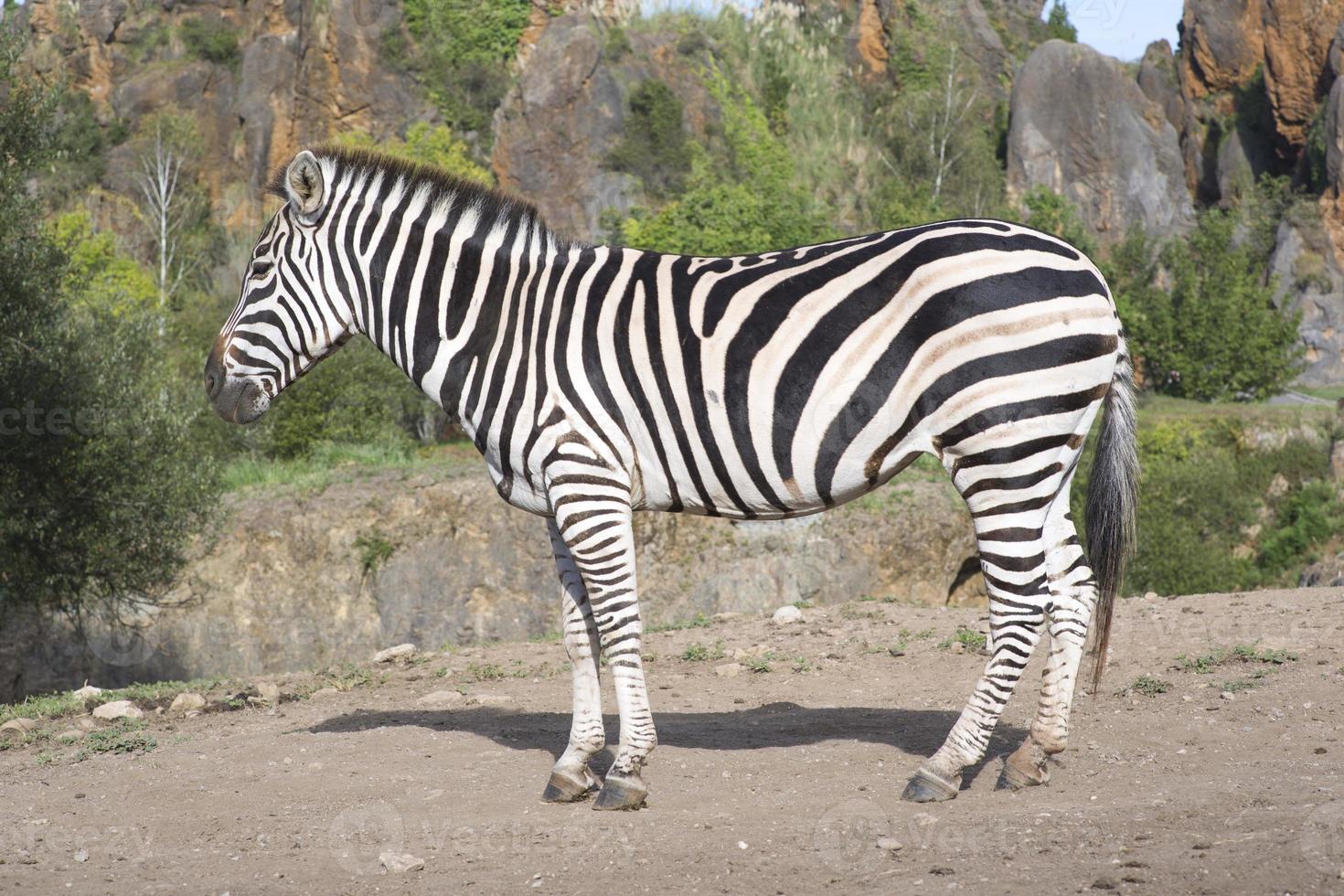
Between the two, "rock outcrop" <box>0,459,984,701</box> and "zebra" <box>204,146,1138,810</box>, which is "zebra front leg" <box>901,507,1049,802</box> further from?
"rock outcrop" <box>0,459,984,701</box>

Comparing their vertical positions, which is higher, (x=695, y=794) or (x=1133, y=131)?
(x=1133, y=131)

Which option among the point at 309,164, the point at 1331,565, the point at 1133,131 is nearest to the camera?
the point at 309,164

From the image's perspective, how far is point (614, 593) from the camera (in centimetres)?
552

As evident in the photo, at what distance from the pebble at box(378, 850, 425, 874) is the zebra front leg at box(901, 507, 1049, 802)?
218cm

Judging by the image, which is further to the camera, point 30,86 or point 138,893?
point 30,86

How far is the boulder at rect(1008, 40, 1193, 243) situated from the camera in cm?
5122

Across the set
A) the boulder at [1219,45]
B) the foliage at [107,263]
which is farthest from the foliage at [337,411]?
the boulder at [1219,45]

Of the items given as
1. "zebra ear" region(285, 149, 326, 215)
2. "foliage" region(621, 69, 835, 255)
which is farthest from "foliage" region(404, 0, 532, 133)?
"zebra ear" region(285, 149, 326, 215)

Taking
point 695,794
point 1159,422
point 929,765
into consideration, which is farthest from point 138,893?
point 1159,422

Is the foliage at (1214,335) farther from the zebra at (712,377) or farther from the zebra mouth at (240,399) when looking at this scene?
the zebra mouth at (240,399)

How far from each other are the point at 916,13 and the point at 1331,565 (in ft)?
180

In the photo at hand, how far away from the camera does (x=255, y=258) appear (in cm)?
625

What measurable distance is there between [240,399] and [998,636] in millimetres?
3971

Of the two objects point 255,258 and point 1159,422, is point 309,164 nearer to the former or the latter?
point 255,258
